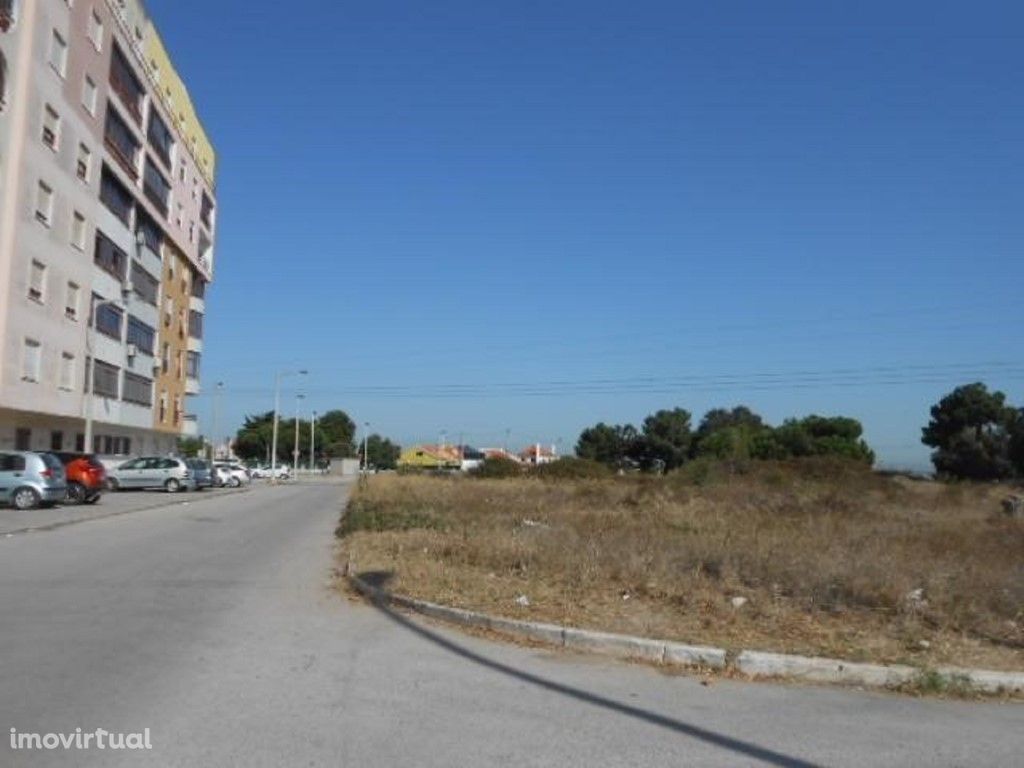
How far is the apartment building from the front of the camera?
37.6 metres

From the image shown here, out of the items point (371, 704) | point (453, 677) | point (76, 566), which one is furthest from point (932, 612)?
point (76, 566)

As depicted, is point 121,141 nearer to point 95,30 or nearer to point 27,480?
point 95,30

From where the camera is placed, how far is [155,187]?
197 ft

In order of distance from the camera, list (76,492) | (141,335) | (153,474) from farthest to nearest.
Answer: (141,335), (153,474), (76,492)

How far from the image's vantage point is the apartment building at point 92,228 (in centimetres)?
3759

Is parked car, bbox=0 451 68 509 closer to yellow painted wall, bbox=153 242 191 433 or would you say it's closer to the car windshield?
the car windshield

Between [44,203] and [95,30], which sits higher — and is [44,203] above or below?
below

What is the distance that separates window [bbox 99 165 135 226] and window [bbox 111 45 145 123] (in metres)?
3.94

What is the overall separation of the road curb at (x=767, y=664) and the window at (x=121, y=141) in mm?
44650

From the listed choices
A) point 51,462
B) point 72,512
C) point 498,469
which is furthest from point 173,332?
point 72,512

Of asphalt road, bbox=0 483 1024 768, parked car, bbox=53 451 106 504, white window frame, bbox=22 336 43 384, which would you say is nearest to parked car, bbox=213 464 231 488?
white window frame, bbox=22 336 43 384

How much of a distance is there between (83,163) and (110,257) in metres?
6.74

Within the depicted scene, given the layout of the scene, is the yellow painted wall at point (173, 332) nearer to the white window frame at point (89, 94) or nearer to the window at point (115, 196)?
the window at point (115, 196)

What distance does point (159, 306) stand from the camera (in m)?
64.0
